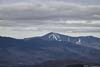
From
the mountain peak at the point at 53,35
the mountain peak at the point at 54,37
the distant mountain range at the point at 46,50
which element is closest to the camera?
the mountain peak at the point at 53,35

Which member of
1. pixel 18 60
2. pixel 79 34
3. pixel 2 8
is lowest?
pixel 18 60

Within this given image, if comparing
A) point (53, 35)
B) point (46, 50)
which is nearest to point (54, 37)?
point (53, 35)

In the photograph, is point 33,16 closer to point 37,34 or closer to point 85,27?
point 37,34

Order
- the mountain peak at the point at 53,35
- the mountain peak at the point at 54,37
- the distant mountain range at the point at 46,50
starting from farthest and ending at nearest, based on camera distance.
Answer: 1. the distant mountain range at the point at 46,50
2. the mountain peak at the point at 54,37
3. the mountain peak at the point at 53,35

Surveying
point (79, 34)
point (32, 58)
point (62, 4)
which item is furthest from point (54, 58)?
point (62, 4)

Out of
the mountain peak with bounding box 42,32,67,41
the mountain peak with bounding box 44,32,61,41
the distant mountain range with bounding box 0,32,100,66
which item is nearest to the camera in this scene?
the mountain peak with bounding box 44,32,61,41

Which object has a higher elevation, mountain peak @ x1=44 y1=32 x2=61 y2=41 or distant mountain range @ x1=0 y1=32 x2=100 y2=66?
mountain peak @ x1=44 y1=32 x2=61 y2=41

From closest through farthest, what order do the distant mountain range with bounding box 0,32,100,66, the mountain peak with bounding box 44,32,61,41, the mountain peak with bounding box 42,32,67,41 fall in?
the mountain peak with bounding box 44,32,61,41 → the mountain peak with bounding box 42,32,67,41 → the distant mountain range with bounding box 0,32,100,66

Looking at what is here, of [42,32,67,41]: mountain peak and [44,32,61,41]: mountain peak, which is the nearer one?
[44,32,61,41]: mountain peak
